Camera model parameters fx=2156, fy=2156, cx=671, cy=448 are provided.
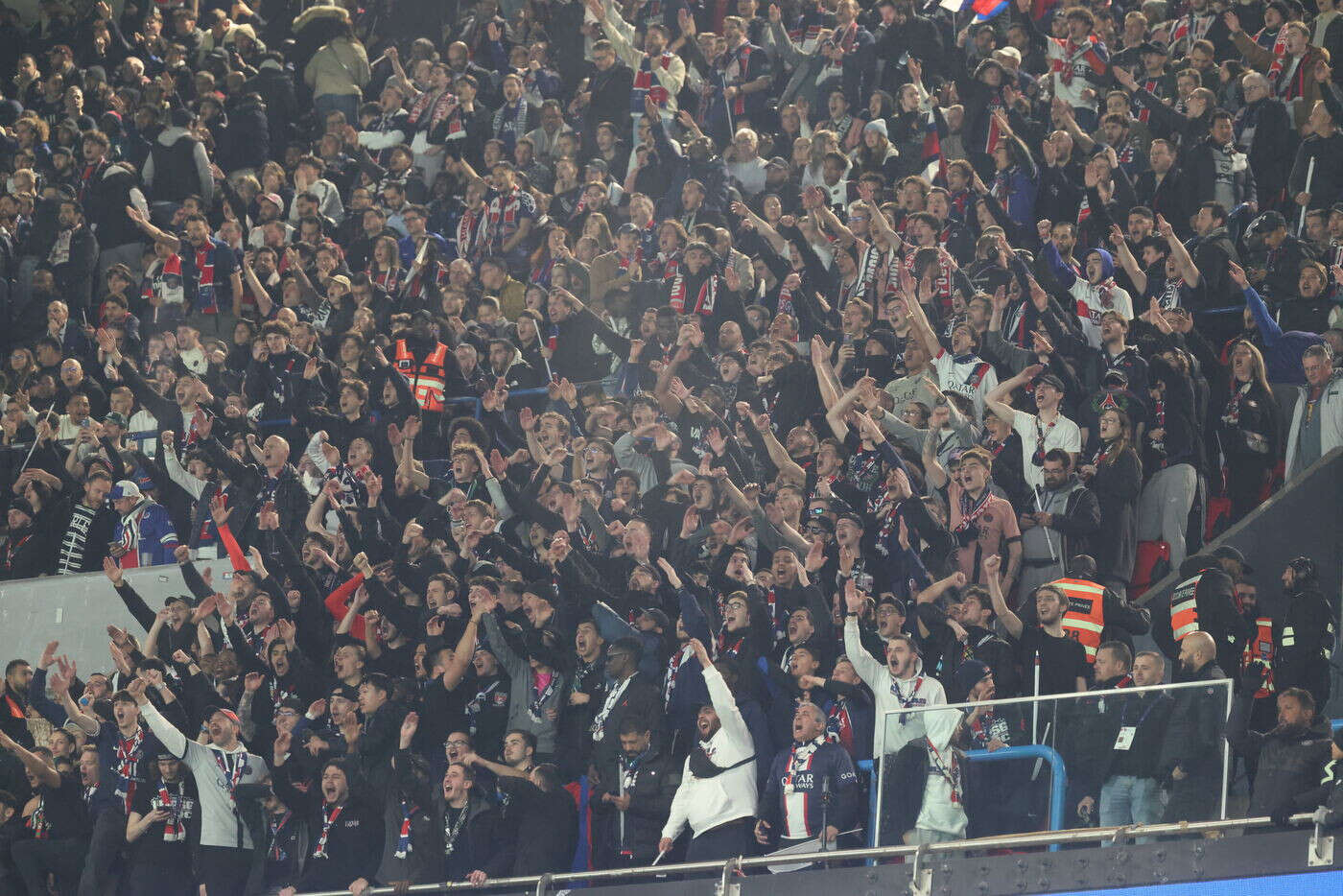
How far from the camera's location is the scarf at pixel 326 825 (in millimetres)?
11336

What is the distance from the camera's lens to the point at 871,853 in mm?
9539

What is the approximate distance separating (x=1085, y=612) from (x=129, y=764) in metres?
5.54

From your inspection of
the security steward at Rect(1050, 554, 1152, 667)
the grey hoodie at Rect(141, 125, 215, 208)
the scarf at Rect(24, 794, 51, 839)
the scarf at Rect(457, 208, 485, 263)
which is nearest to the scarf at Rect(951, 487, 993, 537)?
the security steward at Rect(1050, 554, 1152, 667)

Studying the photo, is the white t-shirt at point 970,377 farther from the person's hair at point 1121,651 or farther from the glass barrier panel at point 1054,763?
the glass barrier panel at point 1054,763

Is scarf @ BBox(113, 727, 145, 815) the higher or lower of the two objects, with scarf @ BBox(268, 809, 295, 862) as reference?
higher

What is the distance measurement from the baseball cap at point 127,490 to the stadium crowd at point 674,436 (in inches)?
4.3

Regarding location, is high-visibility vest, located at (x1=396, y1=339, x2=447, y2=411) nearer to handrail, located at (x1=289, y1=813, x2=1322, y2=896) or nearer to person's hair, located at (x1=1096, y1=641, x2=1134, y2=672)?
handrail, located at (x1=289, y1=813, x2=1322, y2=896)

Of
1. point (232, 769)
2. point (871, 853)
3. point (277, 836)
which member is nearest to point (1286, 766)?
point (871, 853)

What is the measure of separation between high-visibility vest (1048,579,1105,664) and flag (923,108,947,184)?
529 centimetres

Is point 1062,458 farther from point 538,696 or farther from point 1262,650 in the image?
point 538,696

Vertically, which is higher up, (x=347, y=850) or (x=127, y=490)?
(x=127, y=490)

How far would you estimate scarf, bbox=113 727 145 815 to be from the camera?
1226cm

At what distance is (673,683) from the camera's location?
11.1 meters

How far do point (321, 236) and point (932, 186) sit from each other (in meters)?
4.95
